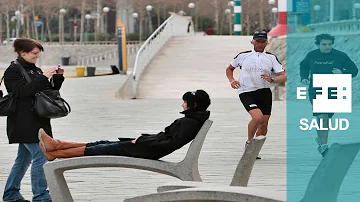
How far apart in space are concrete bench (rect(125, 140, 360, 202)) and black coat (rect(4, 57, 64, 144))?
294cm

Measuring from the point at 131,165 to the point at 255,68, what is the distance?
4300mm

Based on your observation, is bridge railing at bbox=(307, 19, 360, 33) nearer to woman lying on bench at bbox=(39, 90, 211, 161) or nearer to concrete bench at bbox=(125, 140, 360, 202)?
woman lying on bench at bbox=(39, 90, 211, 161)

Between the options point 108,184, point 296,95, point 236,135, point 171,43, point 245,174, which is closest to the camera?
point 245,174

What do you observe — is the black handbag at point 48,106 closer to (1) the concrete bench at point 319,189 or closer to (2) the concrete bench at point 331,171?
(1) the concrete bench at point 319,189

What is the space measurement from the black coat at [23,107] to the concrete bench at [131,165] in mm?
814

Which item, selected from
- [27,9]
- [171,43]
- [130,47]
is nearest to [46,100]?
[171,43]

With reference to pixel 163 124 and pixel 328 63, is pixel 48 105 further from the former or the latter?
pixel 163 124

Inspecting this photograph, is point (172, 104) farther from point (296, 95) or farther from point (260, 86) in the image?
point (260, 86)

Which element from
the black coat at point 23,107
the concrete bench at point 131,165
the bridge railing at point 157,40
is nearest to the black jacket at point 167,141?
the concrete bench at point 131,165

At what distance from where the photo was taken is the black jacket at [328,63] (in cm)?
1062

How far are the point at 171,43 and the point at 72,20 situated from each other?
6644 centimetres

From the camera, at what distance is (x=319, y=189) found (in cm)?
473

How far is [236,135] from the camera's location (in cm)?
1411

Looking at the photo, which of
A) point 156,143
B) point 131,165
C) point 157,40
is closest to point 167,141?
point 156,143
